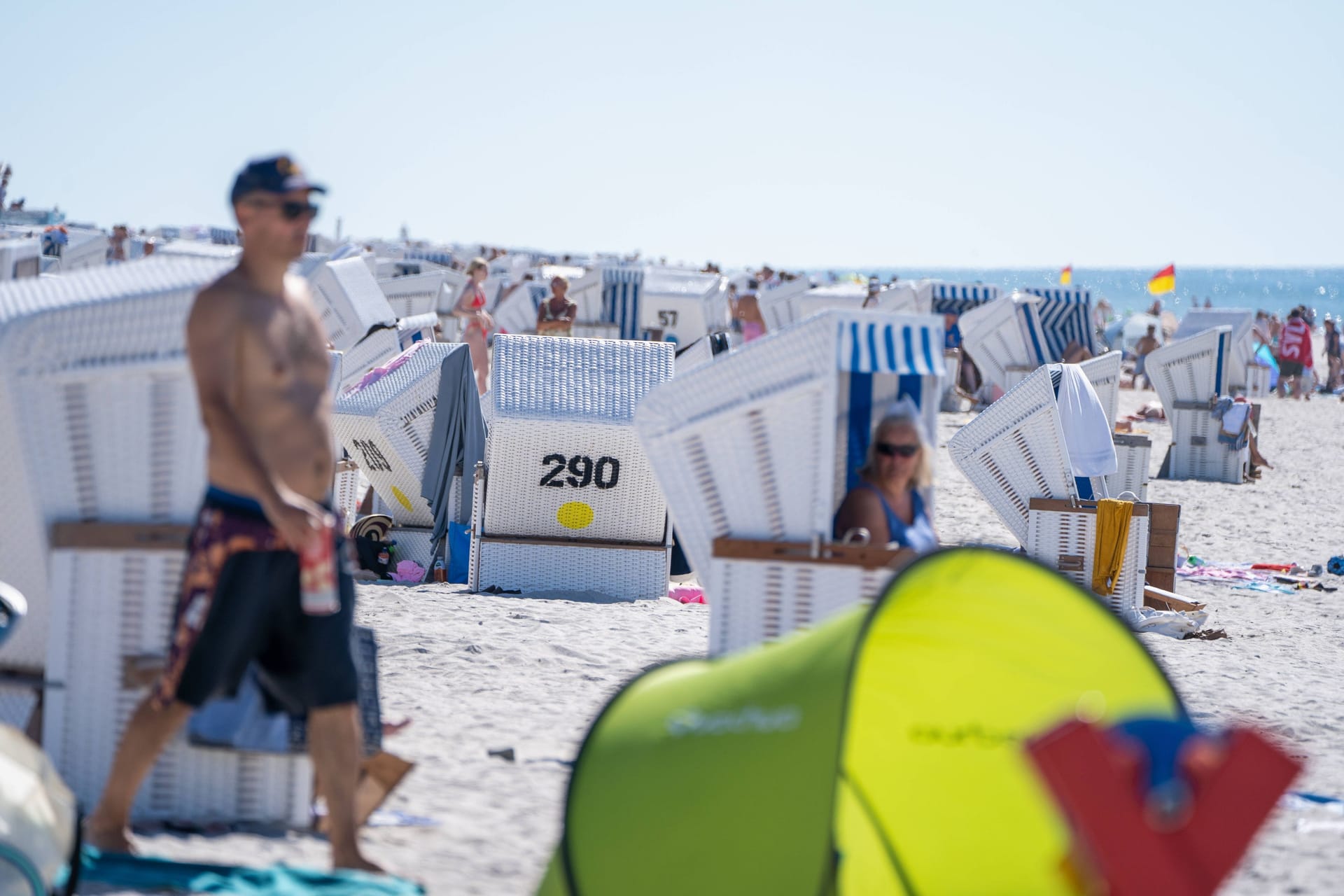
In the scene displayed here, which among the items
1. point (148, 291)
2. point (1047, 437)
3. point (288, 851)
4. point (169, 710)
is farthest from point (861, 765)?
point (1047, 437)

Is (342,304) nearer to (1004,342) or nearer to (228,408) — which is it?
(228,408)

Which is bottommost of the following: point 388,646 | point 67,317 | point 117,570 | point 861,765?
point 388,646

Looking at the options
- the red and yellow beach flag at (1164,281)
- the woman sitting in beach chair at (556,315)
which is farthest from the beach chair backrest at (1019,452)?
the red and yellow beach flag at (1164,281)

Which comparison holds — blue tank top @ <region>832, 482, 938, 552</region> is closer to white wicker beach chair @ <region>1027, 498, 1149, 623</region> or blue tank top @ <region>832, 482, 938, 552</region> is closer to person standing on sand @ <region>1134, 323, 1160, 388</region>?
white wicker beach chair @ <region>1027, 498, 1149, 623</region>

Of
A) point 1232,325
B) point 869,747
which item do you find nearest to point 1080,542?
point 869,747

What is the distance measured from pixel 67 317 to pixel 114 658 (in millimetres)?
771

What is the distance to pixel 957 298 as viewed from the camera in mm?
22266

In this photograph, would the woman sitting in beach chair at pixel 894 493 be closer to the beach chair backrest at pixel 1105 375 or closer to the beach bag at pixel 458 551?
the beach bag at pixel 458 551

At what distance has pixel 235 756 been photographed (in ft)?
11.0

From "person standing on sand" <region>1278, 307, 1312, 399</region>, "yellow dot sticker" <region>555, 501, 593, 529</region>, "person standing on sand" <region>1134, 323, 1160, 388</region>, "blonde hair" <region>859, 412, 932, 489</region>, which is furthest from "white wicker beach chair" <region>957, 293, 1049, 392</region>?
"blonde hair" <region>859, 412, 932, 489</region>

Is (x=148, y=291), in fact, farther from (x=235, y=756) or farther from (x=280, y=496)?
(x=235, y=756)

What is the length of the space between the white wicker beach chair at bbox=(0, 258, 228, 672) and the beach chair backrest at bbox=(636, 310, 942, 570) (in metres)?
1.24

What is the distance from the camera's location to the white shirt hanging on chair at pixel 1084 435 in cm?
732

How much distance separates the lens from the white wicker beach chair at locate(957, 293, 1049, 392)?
18406mm
